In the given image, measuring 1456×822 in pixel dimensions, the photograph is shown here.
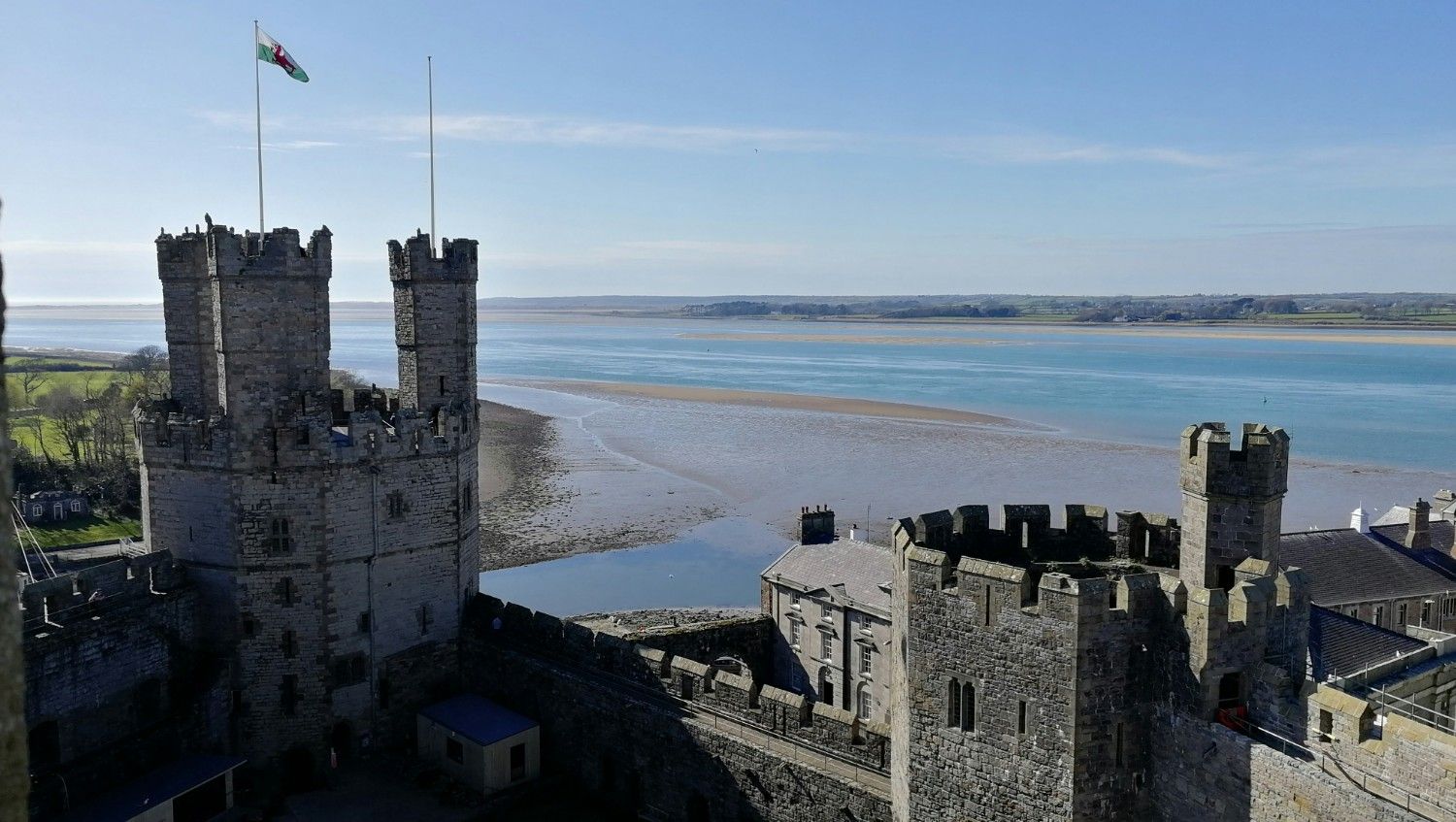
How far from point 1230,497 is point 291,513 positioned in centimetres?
1508

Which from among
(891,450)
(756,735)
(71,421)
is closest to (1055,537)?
(756,735)

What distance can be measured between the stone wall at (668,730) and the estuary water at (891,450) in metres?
15.8

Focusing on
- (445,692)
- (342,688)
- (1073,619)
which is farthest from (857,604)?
(1073,619)

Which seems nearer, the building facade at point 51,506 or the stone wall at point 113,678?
the stone wall at point 113,678

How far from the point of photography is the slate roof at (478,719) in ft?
63.8

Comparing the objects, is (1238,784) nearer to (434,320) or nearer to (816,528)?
(434,320)

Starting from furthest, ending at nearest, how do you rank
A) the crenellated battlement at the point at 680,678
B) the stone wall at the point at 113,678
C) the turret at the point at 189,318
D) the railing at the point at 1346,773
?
the turret at the point at 189,318 → the stone wall at the point at 113,678 → the crenellated battlement at the point at 680,678 → the railing at the point at 1346,773

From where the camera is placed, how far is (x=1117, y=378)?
385 ft

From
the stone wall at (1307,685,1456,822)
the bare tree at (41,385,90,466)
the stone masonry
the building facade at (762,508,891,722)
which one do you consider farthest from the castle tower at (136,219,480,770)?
the bare tree at (41,385,90,466)

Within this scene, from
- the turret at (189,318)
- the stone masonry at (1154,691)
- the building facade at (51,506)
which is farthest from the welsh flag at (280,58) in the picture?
the building facade at (51,506)

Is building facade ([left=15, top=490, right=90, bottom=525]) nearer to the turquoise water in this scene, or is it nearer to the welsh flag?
the welsh flag

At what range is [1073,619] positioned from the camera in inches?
464

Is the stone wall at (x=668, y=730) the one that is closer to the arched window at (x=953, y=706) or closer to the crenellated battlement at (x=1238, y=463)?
the arched window at (x=953, y=706)

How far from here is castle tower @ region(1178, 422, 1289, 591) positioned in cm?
1266
